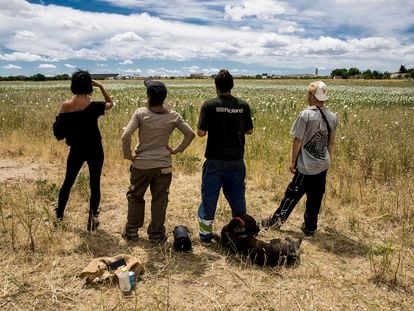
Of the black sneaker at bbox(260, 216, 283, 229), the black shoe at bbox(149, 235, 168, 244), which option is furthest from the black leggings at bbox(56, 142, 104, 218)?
the black sneaker at bbox(260, 216, 283, 229)

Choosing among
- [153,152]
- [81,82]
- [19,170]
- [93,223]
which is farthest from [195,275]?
[19,170]

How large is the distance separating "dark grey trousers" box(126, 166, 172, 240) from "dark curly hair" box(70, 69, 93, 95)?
3.55 feet

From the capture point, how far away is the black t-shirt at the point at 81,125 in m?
4.70

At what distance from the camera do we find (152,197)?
4781 millimetres

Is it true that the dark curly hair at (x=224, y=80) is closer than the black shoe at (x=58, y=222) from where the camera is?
Yes

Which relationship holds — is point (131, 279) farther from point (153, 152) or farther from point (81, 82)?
point (81, 82)

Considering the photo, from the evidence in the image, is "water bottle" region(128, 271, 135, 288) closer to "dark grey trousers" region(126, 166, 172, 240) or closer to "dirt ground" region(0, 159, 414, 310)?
"dirt ground" region(0, 159, 414, 310)

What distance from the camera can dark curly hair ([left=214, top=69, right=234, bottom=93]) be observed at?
4445 millimetres

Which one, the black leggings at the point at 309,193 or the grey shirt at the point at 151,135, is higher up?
the grey shirt at the point at 151,135

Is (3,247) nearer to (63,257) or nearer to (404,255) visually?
(63,257)

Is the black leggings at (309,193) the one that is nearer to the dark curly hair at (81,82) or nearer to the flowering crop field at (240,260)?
the flowering crop field at (240,260)

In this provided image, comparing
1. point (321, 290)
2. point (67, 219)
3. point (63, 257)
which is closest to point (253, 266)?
point (321, 290)

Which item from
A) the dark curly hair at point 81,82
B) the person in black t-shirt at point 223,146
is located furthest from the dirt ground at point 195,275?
the dark curly hair at point 81,82

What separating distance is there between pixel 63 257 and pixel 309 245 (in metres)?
2.91
